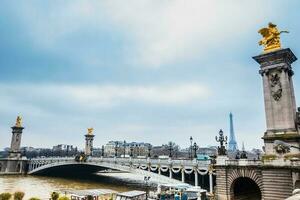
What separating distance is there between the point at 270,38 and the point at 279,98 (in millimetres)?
6387

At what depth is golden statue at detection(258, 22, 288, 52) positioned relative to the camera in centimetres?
2698

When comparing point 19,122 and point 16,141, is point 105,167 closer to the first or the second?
point 16,141

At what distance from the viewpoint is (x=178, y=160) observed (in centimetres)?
4162

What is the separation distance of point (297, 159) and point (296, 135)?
9.86 ft

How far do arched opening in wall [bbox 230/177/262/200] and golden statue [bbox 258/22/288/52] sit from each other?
46.7 ft

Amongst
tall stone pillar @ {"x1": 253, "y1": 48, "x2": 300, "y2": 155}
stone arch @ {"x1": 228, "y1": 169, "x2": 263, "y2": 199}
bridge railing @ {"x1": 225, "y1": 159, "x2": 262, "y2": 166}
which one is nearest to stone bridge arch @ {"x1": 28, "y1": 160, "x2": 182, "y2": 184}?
stone arch @ {"x1": 228, "y1": 169, "x2": 263, "y2": 199}

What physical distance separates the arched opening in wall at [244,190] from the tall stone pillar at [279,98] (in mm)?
5191

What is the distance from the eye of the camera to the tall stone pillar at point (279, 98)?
24703 mm

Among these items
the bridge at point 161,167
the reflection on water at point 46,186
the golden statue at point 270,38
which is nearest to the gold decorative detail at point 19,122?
the reflection on water at point 46,186

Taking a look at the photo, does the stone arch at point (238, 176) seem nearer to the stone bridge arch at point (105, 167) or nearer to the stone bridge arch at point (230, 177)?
the stone bridge arch at point (230, 177)

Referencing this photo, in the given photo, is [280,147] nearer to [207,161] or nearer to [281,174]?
[281,174]

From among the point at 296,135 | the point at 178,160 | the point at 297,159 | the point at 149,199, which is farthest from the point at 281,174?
the point at 178,160

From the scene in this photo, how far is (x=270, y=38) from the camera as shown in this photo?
89.4ft

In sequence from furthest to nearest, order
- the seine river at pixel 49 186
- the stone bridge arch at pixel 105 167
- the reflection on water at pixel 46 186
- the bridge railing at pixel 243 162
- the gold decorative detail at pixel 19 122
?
1. the gold decorative detail at pixel 19 122
2. the seine river at pixel 49 186
3. the reflection on water at pixel 46 186
4. the stone bridge arch at pixel 105 167
5. the bridge railing at pixel 243 162
